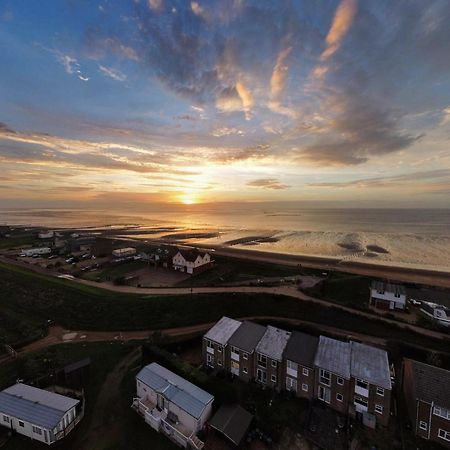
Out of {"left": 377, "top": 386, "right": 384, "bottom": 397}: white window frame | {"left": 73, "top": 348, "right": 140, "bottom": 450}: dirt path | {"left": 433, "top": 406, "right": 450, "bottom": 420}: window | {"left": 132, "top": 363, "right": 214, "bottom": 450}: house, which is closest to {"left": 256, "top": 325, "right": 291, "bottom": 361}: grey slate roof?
{"left": 132, "top": 363, "right": 214, "bottom": 450}: house

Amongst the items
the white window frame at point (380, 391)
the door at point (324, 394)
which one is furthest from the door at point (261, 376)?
the white window frame at point (380, 391)

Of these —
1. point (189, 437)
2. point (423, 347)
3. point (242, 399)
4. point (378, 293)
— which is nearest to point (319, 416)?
point (242, 399)

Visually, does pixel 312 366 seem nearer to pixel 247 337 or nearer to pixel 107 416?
pixel 247 337

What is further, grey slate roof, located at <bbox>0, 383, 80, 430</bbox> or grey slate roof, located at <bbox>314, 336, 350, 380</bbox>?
grey slate roof, located at <bbox>314, 336, 350, 380</bbox>

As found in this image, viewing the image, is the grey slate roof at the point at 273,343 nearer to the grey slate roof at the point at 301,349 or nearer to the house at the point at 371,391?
the grey slate roof at the point at 301,349

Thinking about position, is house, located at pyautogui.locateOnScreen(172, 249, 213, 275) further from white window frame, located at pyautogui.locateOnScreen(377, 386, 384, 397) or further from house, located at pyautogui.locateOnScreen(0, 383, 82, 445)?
white window frame, located at pyautogui.locateOnScreen(377, 386, 384, 397)
